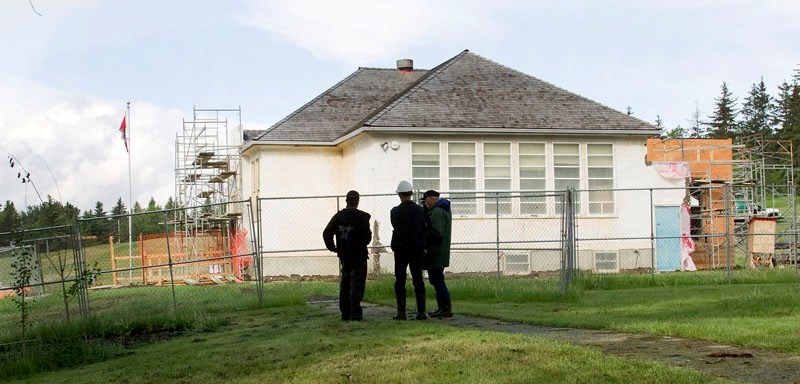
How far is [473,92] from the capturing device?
3294 cm

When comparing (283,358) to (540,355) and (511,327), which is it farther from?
(511,327)

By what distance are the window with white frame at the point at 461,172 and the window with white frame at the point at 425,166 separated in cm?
39

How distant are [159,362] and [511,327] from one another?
4.29 meters

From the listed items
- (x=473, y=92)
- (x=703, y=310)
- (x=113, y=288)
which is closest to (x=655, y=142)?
(x=473, y=92)

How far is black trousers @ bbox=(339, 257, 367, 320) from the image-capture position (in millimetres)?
13695

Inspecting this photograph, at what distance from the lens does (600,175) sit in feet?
104

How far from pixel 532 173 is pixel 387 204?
462 centimetres

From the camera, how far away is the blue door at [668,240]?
31.9 m

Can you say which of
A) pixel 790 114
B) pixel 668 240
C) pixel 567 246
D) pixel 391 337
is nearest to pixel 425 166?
pixel 668 240

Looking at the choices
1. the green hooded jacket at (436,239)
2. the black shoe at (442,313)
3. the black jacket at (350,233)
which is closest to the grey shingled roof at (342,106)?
the green hooded jacket at (436,239)

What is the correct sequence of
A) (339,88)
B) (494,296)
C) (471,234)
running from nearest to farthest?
(494,296) → (471,234) → (339,88)

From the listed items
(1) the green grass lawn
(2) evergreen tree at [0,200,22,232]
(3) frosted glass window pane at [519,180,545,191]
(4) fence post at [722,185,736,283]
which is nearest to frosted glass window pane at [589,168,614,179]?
(3) frosted glass window pane at [519,180,545,191]

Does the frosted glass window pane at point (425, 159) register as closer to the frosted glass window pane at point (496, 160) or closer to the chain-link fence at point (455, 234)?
the chain-link fence at point (455, 234)

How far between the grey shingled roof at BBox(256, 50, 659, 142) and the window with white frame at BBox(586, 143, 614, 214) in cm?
78
